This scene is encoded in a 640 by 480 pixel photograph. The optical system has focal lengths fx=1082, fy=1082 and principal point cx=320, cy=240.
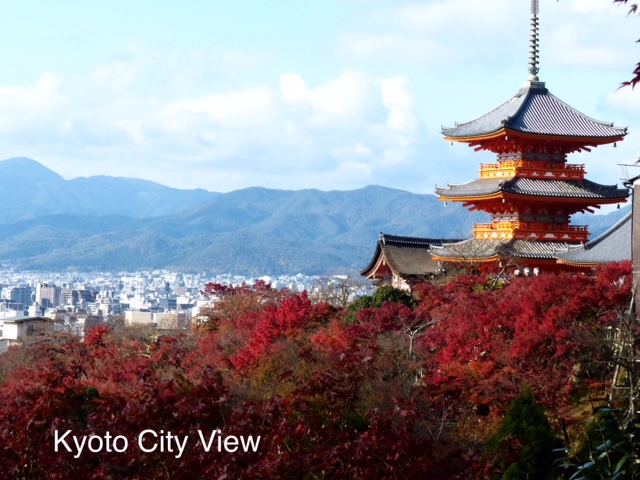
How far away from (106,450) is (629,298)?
10.4m

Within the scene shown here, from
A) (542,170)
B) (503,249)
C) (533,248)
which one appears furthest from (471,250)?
(542,170)

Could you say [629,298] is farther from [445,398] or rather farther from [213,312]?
[213,312]

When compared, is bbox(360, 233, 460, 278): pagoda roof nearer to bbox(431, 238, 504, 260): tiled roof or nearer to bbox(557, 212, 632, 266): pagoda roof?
bbox(431, 238, 504, 260): tiled roof

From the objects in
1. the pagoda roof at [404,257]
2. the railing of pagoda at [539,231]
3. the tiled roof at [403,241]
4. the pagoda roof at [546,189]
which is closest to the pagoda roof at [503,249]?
the railing of pagoda at [539,231]

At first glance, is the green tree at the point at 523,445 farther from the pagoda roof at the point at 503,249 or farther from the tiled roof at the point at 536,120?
the tiled roof at the point at 536,120

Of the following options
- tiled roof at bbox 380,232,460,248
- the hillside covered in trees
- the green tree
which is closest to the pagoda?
tiled roof at bbox 380,232,460,248

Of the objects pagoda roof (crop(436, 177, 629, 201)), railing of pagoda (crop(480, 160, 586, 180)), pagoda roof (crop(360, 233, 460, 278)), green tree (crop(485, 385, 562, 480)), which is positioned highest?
railing of pagoda (crop(480, 160, 586, 180))

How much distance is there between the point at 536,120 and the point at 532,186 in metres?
1.84

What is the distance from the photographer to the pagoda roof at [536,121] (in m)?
26.4

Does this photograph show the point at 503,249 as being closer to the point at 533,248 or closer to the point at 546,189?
the point at 533,248

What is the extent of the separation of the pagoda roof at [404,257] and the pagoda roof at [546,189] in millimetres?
2520

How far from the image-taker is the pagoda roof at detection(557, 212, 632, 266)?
73.0 ft

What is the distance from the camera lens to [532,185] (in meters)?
26.3

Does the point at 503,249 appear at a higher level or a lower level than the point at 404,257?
higher
